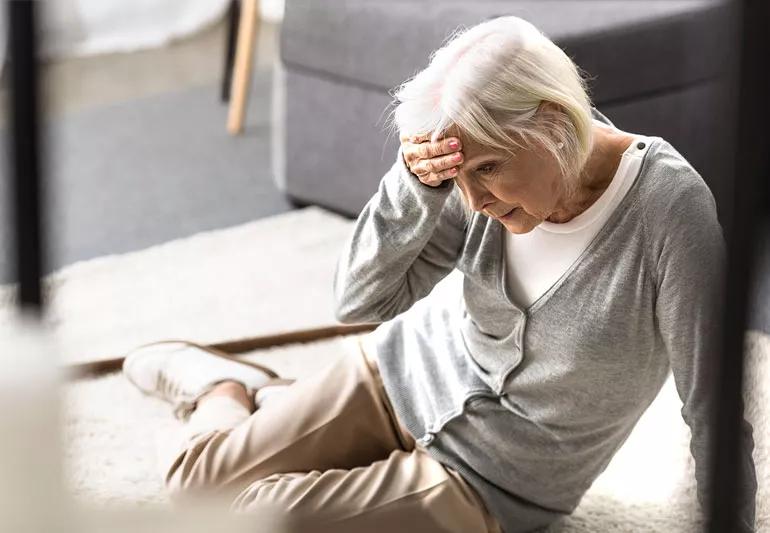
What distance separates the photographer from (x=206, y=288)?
241cm

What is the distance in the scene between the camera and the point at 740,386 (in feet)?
2.08

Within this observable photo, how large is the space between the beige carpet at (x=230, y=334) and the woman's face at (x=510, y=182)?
0.39 m

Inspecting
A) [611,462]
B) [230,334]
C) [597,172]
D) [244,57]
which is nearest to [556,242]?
[597,172]

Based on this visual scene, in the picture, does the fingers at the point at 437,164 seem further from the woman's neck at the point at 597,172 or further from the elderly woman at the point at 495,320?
the woman's neck at the point at 597,172

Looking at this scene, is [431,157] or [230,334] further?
[230,334]

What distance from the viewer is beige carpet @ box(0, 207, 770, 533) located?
175cm

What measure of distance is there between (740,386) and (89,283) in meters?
1.94

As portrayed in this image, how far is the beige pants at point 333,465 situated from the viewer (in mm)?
A: 1493

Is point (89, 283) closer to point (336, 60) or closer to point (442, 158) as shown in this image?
point (336, 60)

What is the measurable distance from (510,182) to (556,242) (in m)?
0.14

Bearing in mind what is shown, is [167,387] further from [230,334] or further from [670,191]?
[670,191]

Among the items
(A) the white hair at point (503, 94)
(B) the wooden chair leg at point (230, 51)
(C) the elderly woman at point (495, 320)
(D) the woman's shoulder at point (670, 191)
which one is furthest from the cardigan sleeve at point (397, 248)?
(B) the wooden chair leg at point (230, 51)

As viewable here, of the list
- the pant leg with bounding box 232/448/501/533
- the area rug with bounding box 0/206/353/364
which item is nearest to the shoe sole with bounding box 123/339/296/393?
the area rug with bounding box 0/206/353/364

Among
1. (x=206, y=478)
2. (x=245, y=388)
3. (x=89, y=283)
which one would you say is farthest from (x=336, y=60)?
(x=206, y=478)
